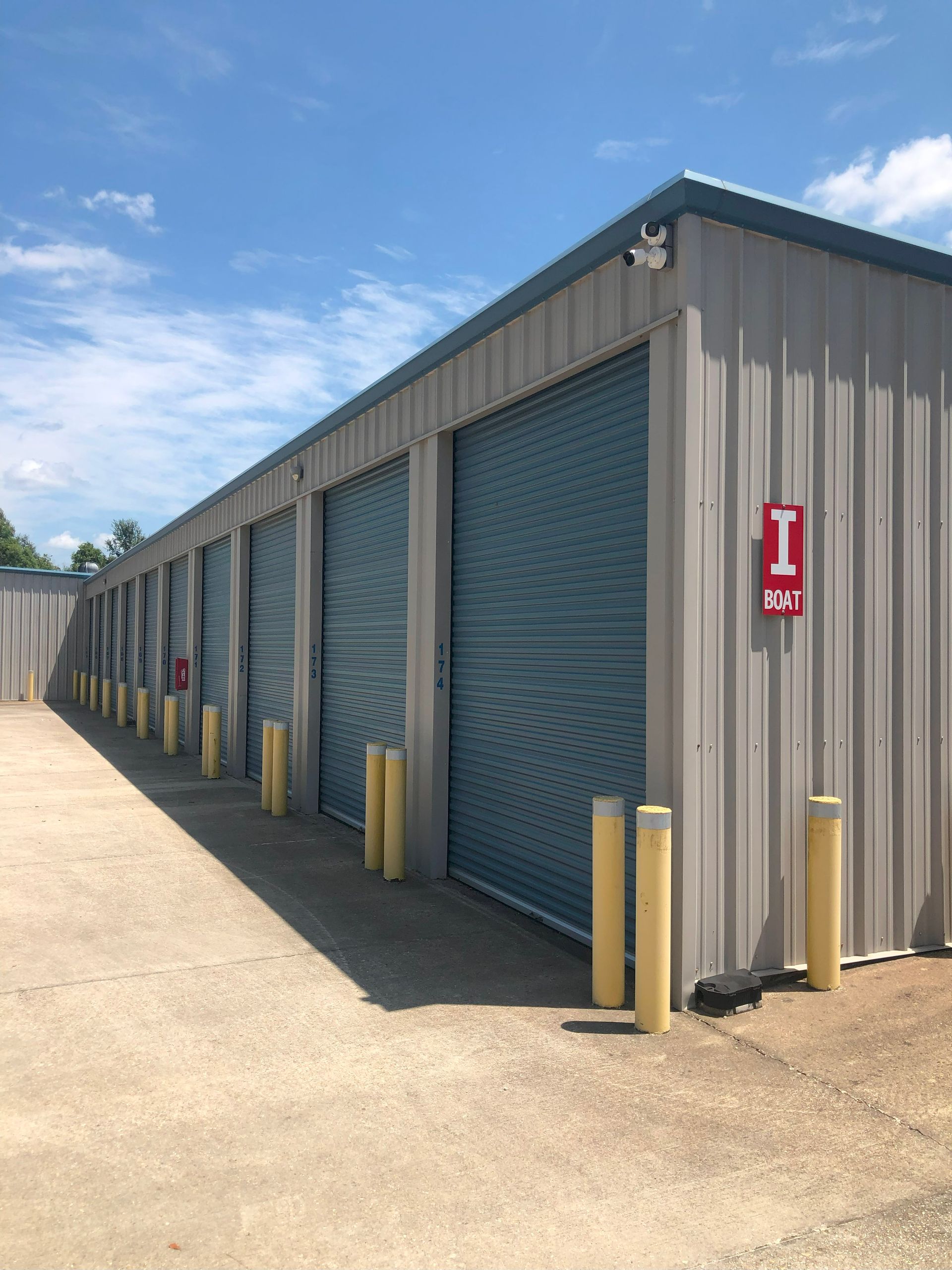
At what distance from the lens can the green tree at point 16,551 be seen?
11500 centimetres

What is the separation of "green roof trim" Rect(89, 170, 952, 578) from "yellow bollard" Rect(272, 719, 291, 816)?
5267 millimetres

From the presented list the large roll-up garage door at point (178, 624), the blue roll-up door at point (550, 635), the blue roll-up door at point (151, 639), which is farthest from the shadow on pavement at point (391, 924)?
the blue roll-up door at point (151, 639)

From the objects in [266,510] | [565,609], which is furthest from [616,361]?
[266,510]

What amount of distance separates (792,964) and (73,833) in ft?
23.6

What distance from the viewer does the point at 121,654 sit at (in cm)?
2638

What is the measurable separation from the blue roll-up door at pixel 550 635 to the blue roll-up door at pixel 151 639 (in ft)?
50.3

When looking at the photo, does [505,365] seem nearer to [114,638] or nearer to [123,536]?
[114,638]

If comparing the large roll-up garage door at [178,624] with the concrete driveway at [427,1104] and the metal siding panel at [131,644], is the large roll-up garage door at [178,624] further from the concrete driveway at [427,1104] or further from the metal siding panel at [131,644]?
the concrete driveway at [427,1104]

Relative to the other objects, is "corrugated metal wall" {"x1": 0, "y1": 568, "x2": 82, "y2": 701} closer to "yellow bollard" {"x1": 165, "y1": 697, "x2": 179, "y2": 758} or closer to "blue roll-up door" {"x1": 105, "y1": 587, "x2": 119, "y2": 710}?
"blue roll-up door" {"x1": 105, "y1": 587, "x2": 119, "y2": 710}

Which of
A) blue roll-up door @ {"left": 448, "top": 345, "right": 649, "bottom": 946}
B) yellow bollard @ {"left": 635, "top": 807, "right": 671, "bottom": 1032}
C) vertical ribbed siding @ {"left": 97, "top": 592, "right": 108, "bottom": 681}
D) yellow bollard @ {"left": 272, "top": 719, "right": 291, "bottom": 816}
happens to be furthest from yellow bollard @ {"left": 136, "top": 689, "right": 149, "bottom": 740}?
yellow bollard @ {"left": 635, "top": 807, "right": 671, "bottom": 1032}

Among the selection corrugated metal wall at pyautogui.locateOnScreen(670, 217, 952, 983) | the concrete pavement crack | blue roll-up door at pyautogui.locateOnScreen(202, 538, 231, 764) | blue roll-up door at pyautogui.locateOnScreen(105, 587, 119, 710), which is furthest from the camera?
blue roll-up door at pyautogui.locateOnScreen(105, 587, 119, 710)

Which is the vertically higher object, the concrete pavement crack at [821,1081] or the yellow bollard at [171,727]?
the yellow bollard at [171,727]

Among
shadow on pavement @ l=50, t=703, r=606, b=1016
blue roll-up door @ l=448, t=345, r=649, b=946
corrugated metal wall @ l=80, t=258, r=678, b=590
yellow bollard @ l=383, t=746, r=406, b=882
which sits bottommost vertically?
shadow on pavement @ l=50, t=703, r=606, b=1016

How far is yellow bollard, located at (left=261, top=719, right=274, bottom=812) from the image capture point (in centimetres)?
1127
